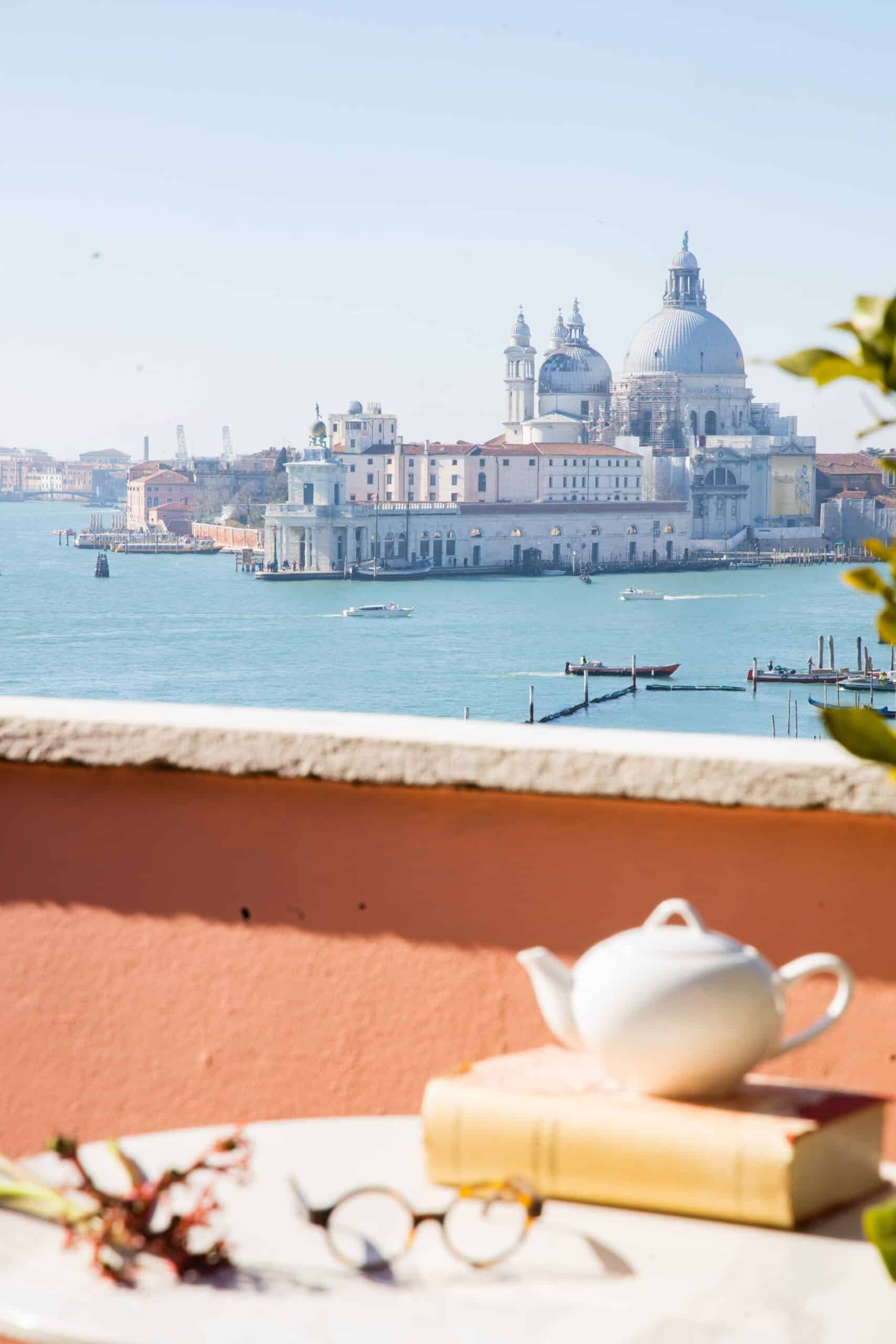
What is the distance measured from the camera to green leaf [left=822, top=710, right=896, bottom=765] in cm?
41


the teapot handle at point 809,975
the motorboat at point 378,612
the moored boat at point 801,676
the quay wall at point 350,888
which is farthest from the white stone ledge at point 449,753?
the motorboat at point 378,612

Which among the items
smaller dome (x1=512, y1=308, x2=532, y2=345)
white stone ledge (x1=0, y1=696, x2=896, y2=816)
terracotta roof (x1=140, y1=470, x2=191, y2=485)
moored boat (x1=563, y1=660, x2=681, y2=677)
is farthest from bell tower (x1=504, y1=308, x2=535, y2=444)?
white stone ledge (x1=0, y1=696, x2=896, y2=816)

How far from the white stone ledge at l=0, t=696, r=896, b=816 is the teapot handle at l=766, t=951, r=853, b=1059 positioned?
0.15 metres

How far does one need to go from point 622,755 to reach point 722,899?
75 mm

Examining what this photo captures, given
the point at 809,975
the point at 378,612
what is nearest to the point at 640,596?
the point at 378,612

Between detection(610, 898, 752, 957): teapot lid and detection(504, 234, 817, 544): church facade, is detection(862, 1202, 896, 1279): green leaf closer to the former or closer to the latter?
detection(610, 898, 752, 957): teapot lid

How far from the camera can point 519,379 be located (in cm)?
3484

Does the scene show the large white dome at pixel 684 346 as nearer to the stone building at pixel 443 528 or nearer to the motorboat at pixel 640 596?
the stone building at pixel 443 528

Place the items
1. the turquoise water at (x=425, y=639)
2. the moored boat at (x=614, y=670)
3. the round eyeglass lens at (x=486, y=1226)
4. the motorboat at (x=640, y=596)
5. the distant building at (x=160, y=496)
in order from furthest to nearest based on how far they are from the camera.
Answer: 1. the distant building at (x=160, y=496)
2. the motorboat at (x=640, y=596)
3. the moored boat at (x=614, y=670)
4. the turquoise water at (x=425, y=639)
5. the round eyeglass lens at (x=486, y=1226)

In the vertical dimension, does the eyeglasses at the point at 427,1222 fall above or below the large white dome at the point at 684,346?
below

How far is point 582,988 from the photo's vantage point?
20.3 inches

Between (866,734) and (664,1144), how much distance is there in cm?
16

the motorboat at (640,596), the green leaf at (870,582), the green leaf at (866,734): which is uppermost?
the green leaf at (870,582)

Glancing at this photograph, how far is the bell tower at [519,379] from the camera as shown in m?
34.8
